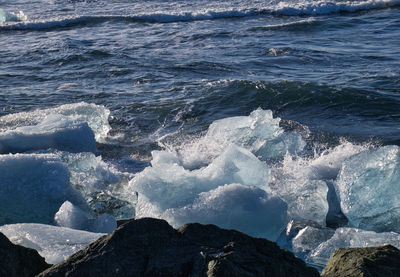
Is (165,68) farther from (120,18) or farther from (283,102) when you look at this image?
(120,18)

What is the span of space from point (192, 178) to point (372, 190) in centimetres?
132

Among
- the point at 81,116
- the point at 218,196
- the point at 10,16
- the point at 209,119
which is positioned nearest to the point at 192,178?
the point at 218,196

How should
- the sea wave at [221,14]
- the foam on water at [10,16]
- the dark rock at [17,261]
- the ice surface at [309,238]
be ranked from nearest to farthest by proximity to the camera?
the dark rock at [17,261] → the ice surface at [309,238] → the sea wave at [221,14] → the foam on water at [10,16]

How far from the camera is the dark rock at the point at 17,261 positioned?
2322 millimetres

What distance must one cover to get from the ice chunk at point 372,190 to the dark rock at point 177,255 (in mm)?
1894

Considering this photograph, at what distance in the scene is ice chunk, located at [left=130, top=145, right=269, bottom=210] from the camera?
4090mm

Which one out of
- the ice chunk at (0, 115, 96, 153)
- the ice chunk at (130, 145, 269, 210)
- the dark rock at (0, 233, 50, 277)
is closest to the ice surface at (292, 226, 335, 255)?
the ice chunk at (130, 145, 269, 210)

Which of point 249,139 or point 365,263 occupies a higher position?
point 365,263

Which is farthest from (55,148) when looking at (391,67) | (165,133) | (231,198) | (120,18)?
(120,18)

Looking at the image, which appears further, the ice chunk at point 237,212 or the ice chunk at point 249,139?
the ice chunk at point 249,139

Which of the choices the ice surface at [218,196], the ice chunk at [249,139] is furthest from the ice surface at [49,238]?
the ice chunk at [249,139]

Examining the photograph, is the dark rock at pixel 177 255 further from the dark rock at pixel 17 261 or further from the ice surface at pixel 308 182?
the ice surface at pixel 308 182

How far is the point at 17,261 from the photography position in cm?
242

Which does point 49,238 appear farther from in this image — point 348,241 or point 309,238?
point 348,241
